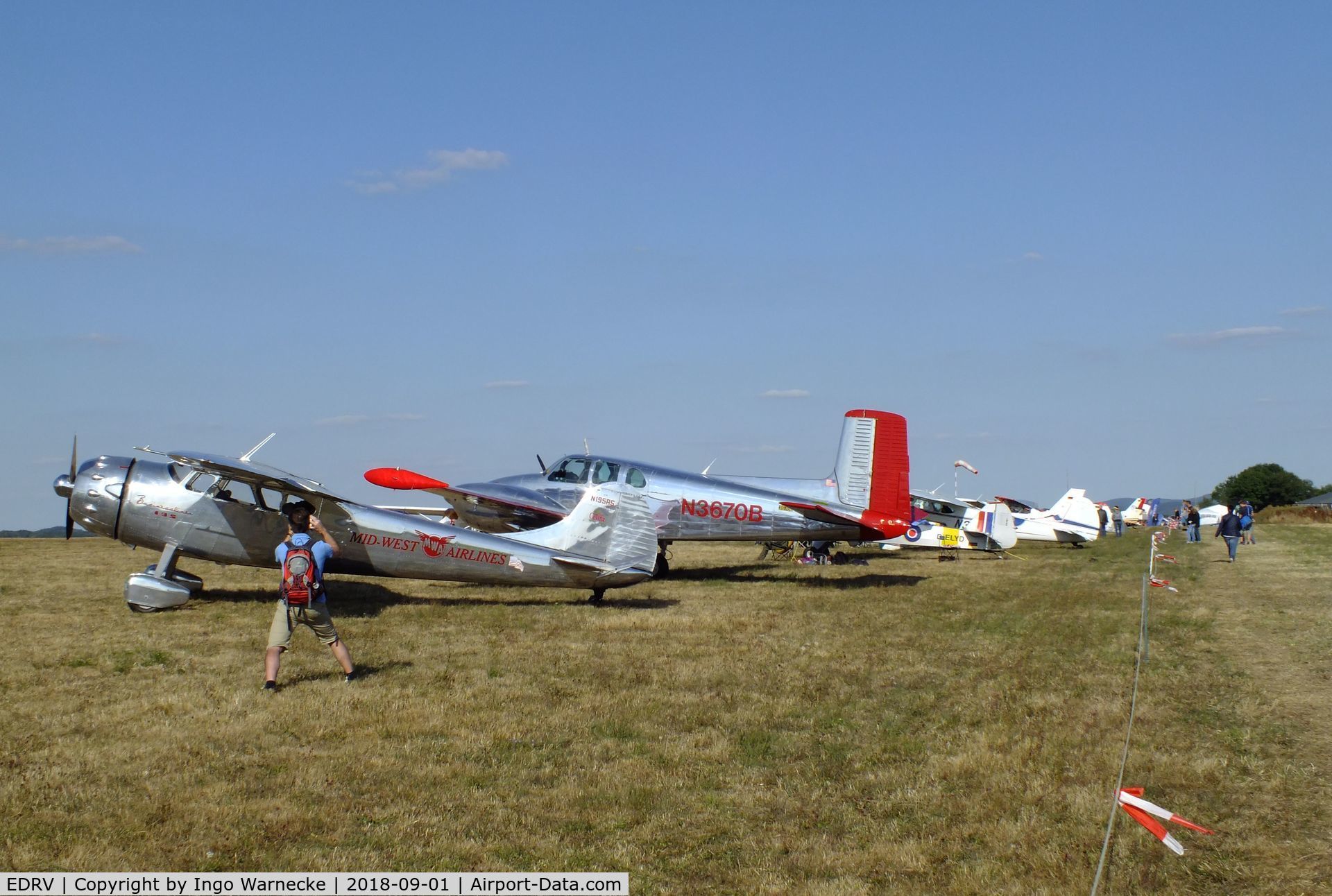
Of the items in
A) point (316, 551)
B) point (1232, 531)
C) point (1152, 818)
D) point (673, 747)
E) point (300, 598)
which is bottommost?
point (673, 747)

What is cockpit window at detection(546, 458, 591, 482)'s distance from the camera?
65.0 ft

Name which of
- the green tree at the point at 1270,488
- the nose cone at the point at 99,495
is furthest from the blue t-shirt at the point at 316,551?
the green tree at the point at 1270,488

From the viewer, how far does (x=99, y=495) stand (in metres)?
13.9

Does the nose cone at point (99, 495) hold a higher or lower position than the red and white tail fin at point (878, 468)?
lower

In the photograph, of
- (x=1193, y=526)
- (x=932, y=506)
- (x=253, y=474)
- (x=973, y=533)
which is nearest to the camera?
(x=253, y=474)

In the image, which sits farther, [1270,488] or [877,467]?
[1270,488]

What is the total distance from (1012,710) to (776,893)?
4.29m

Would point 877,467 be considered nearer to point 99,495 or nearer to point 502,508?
point 502,508

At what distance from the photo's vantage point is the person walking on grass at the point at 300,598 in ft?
28.5

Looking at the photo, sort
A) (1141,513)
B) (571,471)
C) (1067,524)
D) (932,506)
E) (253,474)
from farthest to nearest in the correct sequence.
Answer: (1141,513), (1067,524), (932,506), (571,471), (253,474)

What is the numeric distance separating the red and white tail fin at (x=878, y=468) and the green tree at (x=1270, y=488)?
443ft

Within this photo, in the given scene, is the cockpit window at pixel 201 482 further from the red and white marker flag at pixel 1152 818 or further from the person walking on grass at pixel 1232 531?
the person walking on grass at pixel 1232 531

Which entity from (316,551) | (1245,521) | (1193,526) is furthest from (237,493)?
(1193,526)

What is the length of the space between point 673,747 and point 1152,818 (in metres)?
2.93
